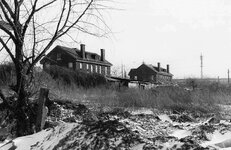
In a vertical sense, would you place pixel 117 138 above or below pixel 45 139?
above

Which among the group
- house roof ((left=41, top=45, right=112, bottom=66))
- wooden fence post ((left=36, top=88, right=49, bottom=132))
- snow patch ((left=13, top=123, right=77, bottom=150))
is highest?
house roof ((left=41, top=45, right=112, bottom=66))

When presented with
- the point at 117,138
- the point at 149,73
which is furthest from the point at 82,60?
the point at 117,138

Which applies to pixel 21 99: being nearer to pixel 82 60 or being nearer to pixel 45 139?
pixel 45 139

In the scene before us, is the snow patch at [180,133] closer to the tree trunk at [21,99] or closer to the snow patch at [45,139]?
the snow patch at [45,139]

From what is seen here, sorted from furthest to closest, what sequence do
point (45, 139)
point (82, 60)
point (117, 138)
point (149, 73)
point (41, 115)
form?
point (149, 73) < point (82, 60) < point (41, 115) < point (45, 139) < point (117, 138)

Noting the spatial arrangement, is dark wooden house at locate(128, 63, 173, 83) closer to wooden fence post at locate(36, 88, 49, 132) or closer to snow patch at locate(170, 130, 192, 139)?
wooden fence post at locate(36, 88, 49, 132)

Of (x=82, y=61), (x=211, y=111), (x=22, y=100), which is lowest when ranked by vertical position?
(x=211, y=111)

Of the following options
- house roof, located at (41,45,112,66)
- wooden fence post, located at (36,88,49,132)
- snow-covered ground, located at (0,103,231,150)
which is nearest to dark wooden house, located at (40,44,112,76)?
house roof, located at (41,45,112,66)

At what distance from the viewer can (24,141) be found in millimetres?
4812

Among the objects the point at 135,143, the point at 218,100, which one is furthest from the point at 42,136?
the point at 218,100

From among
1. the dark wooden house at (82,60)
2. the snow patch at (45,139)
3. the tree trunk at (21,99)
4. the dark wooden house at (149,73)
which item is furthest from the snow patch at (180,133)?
the dark wooden house at (149,73)

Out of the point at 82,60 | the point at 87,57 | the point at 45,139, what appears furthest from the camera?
the point at 87,57

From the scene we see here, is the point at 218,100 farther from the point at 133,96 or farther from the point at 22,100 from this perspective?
the point at 22,100

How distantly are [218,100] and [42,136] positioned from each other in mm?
10937
